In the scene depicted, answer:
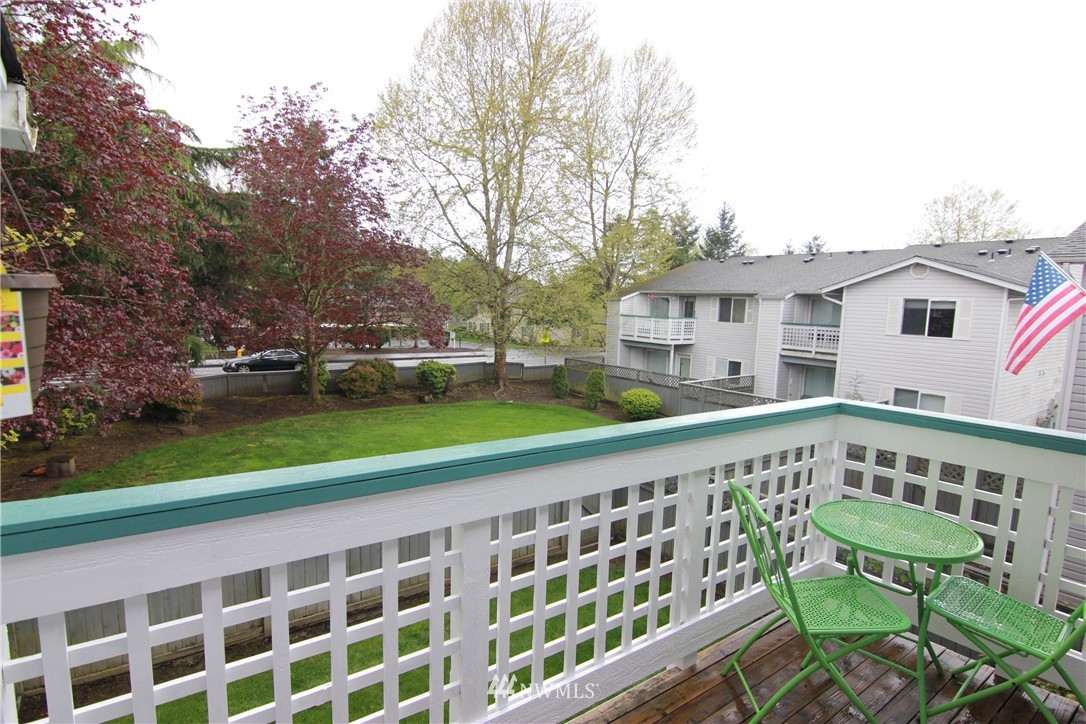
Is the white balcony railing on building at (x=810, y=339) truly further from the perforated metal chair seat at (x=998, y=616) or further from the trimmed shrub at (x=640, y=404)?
the perforated metal chair seat at (x=998, y=616)

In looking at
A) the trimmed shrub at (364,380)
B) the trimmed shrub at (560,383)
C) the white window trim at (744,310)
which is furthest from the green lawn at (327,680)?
the white window trim at (744,310)

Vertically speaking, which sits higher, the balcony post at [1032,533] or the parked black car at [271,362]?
the balcony post at [1032,533]

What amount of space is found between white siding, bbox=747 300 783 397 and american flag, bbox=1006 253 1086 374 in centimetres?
850

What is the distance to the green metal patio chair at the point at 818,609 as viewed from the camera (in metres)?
1.53

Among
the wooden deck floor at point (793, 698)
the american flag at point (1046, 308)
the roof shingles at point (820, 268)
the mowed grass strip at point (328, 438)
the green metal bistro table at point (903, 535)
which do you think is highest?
the roof shingles at point (820, 268)

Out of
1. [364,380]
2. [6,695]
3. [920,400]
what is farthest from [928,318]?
[6,695]

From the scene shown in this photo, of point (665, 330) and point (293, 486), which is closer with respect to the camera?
point (293, 486)

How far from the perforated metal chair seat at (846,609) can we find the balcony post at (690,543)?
13.9 inches

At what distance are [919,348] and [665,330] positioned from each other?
6.87 metres

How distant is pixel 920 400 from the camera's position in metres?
11.1

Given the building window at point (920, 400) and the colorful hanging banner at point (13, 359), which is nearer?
the colorful hanging banner at point (13, 359)

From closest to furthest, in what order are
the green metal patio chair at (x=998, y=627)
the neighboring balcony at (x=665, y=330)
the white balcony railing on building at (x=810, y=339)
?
the green metal patio chair at (x=998, y=627) → the white balcony railing on building at (x=810, y=339) → the neighboring balcony at (x=665, y=330)

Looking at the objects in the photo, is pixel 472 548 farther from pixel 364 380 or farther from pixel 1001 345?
pixel 1001 345

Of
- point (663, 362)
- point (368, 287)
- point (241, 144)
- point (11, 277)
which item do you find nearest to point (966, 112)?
point (663, 362)
